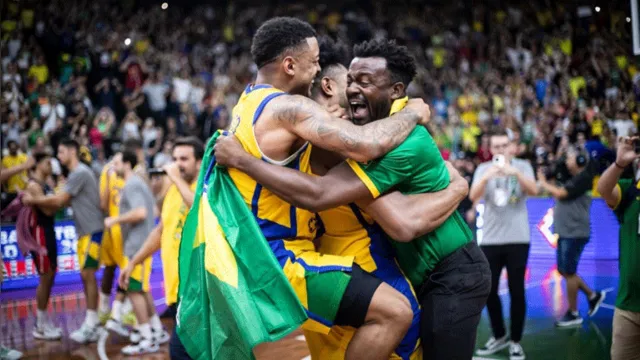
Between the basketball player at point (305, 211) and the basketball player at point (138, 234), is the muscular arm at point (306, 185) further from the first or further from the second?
the basketball player at point (138, 234)

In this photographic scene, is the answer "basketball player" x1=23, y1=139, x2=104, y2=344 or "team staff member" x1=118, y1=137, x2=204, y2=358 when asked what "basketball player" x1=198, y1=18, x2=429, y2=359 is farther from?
"basketball player" x1=23, y1=139, x2=104, y2=344

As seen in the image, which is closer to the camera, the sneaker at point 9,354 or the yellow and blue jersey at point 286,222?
the yellow and blue jersey at point 286,222

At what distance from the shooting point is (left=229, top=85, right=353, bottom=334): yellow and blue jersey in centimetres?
340

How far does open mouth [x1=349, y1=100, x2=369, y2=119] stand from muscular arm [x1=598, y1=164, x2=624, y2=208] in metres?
1.85

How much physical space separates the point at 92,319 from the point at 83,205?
1.30 m

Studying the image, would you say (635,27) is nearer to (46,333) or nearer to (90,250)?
(90,250)

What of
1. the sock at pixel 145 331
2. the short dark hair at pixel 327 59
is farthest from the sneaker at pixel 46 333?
the short dark hair at pixel 327 59

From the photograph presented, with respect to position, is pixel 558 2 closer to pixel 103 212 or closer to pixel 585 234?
pixel 585 234

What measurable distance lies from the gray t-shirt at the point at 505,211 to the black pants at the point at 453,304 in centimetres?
349

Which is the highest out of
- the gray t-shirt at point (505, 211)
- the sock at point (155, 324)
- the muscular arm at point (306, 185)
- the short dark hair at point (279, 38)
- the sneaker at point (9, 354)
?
the short dark hair at point (279, 38)

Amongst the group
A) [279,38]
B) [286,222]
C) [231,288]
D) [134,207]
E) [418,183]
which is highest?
[279,38]

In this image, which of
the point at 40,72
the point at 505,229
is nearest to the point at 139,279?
the point at 505,229

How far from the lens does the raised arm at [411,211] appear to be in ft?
11.5

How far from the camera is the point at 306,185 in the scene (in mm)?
3352
